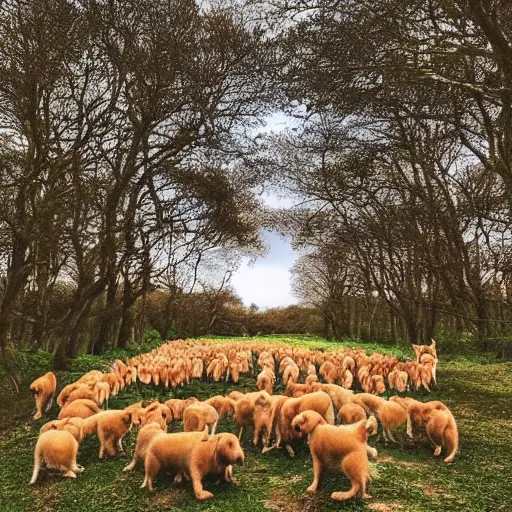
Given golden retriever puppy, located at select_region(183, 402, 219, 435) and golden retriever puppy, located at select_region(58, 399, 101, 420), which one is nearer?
golden retriever puppy, located at select_region(183, 402, 219, 435)

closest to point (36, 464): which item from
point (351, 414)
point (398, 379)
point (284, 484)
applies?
point (284, 484)

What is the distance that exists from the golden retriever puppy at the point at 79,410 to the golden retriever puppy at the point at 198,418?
95cm

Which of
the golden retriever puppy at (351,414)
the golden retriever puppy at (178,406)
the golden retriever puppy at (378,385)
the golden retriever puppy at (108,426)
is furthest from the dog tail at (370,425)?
the golden retriever puppy at (378,385)

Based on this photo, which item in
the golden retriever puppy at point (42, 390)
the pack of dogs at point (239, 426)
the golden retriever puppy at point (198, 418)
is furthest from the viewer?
the golden retriever puppy at point (42, 390)

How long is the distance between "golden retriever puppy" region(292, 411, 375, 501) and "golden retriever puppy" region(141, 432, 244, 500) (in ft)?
1.45

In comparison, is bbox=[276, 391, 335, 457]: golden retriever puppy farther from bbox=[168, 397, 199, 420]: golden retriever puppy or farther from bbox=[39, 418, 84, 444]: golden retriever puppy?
bbox=[39, 418, 84, 444]: golden retriever puppy

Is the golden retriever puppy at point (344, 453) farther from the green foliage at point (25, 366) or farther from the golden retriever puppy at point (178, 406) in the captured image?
the green foliage at point (25, 366)

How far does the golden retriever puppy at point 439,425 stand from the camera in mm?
3480

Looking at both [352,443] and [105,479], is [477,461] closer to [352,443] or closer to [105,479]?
[352,443]

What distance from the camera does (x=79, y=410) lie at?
3979 mm

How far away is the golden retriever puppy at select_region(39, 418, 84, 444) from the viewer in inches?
137

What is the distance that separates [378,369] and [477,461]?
2543 millimetres

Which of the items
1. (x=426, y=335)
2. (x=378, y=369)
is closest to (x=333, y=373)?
(x=378, y=369)

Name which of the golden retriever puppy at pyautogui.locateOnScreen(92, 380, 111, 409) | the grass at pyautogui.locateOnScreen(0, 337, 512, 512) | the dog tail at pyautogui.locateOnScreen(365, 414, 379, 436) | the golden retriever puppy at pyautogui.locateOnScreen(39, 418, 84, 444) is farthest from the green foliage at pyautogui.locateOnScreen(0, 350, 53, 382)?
the dog tail at pyautogui.locateOnScreen(365, 414, 379, 436)
